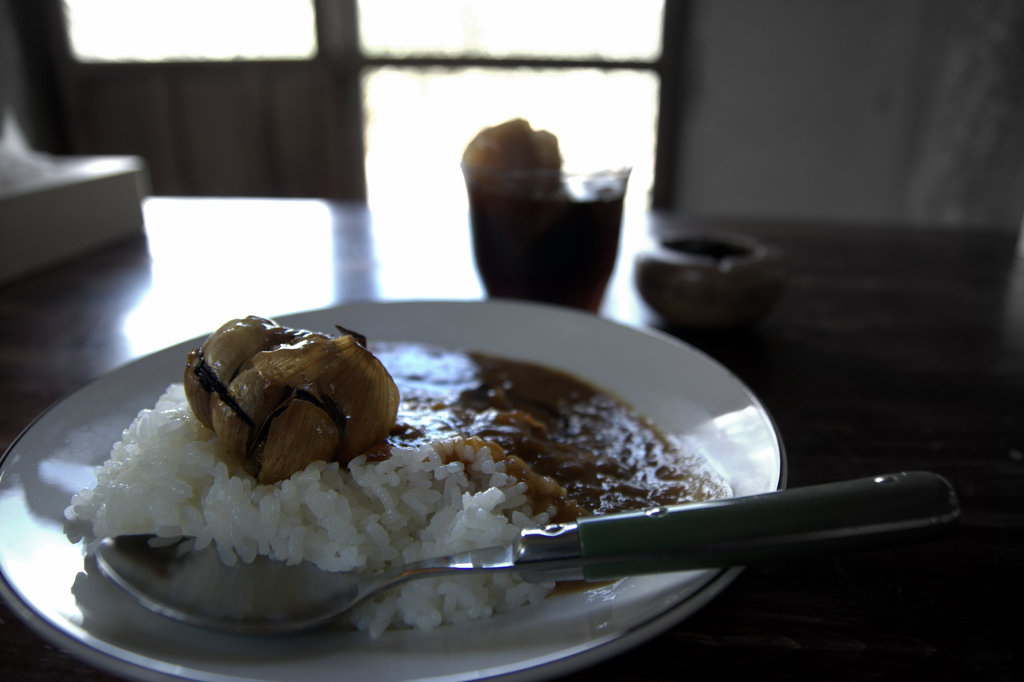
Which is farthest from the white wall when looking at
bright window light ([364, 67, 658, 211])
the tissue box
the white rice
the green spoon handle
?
the white rice

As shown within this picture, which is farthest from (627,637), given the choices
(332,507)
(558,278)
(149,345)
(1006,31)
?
(1006,31)

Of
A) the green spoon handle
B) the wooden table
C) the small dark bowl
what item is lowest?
the wooden table

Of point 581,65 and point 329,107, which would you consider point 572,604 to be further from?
point 329,107

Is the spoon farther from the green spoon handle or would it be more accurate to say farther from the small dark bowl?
the small dark bowl

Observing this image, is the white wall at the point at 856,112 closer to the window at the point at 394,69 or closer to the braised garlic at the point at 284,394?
the window at the point at 394,69

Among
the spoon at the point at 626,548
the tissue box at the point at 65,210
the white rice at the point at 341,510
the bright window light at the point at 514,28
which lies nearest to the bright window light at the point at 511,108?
the bright window light at the point at 514,28

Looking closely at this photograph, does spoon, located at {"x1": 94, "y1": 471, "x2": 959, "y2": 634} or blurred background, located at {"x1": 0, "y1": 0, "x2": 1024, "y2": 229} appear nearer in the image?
spoon, located at {"x1": 94, "y1": 471, "x2": 959, "y2": 634}

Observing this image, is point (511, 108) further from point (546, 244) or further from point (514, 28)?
point (546, 244)

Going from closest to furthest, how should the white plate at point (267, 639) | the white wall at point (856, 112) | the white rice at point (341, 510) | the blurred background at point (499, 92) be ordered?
the white plate at point (267, 639) → the white rice at point (341, 510) → the white wall at point (856, 112) → the blurred background at point (499, 92)
